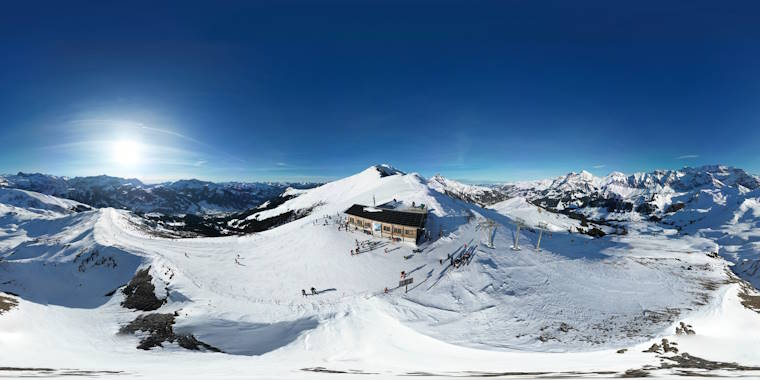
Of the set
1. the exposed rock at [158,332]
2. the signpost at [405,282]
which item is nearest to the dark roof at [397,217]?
the signpost at [405,282]

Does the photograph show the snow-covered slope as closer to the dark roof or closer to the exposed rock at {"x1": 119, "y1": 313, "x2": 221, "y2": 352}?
the exposed rock at {"x1": 119, "y1": 313, "x2": 221, "y2": 352}

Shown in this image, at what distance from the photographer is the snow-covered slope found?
814 inches

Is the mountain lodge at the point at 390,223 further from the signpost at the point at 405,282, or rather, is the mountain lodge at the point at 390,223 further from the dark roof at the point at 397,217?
the signpost at the point at 405,282

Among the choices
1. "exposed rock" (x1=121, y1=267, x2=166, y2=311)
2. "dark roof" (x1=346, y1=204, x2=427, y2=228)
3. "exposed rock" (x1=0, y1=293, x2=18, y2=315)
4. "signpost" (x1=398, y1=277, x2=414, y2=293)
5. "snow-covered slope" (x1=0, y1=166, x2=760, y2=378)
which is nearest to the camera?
"snow-covered slope" (x1=0, y1=166, x2=760, y2=378)

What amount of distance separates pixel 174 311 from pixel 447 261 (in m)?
35.4

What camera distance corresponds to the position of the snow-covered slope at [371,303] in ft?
67.8

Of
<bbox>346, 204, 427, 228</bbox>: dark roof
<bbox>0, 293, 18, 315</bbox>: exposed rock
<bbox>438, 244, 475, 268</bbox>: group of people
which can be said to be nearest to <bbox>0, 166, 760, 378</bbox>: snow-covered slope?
<bbox>438, 244, 475, 268</bbox>: group of people

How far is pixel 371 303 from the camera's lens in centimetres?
3344

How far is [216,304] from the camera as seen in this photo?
34.6 m

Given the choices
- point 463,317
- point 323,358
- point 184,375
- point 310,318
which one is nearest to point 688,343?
point 463,317

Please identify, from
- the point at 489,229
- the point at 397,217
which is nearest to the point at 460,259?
the point at 489,229

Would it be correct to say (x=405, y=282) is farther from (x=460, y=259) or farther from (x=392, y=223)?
(x=392, y=223)

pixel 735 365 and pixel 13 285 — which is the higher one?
pixel 735 365

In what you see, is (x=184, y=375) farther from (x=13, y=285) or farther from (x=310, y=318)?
(x=13, y=285)
